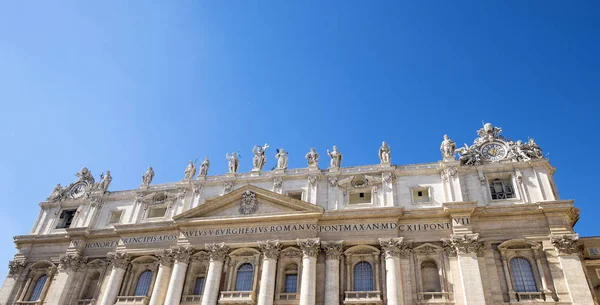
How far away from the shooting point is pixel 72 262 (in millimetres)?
34844

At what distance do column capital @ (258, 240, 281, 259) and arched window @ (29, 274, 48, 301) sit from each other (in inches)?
741

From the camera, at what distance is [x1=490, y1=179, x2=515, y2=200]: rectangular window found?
30.6 meters

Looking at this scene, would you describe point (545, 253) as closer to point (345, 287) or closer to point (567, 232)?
point (567, 232)

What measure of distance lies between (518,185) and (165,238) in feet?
84.5

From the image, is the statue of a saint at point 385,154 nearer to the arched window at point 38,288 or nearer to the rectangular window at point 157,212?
the rectangular window at point 157,212

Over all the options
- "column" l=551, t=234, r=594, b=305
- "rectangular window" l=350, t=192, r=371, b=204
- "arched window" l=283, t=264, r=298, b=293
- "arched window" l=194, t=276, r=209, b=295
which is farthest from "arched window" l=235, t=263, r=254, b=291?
"column" l=551, t=234, r=594, b=305

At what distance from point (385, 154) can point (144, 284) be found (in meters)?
20.5

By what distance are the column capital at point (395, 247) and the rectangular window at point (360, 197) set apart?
432cm

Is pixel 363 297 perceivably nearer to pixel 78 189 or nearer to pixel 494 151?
pixel 494 151

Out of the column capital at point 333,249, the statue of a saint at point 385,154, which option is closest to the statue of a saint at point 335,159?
the statue of a saint at point 385,154

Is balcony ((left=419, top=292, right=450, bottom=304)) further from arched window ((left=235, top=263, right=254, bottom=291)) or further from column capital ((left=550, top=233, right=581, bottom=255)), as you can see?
arched window ((left=235, top=263, right=254, bottom=291))

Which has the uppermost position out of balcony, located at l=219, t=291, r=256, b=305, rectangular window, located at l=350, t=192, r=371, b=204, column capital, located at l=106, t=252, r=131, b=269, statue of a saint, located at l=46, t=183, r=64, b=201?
statue of a saint, located at l=46, t=183, r=64, b=201

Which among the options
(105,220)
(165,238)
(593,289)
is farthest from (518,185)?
(105,220)

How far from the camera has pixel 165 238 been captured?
34.1 metres
